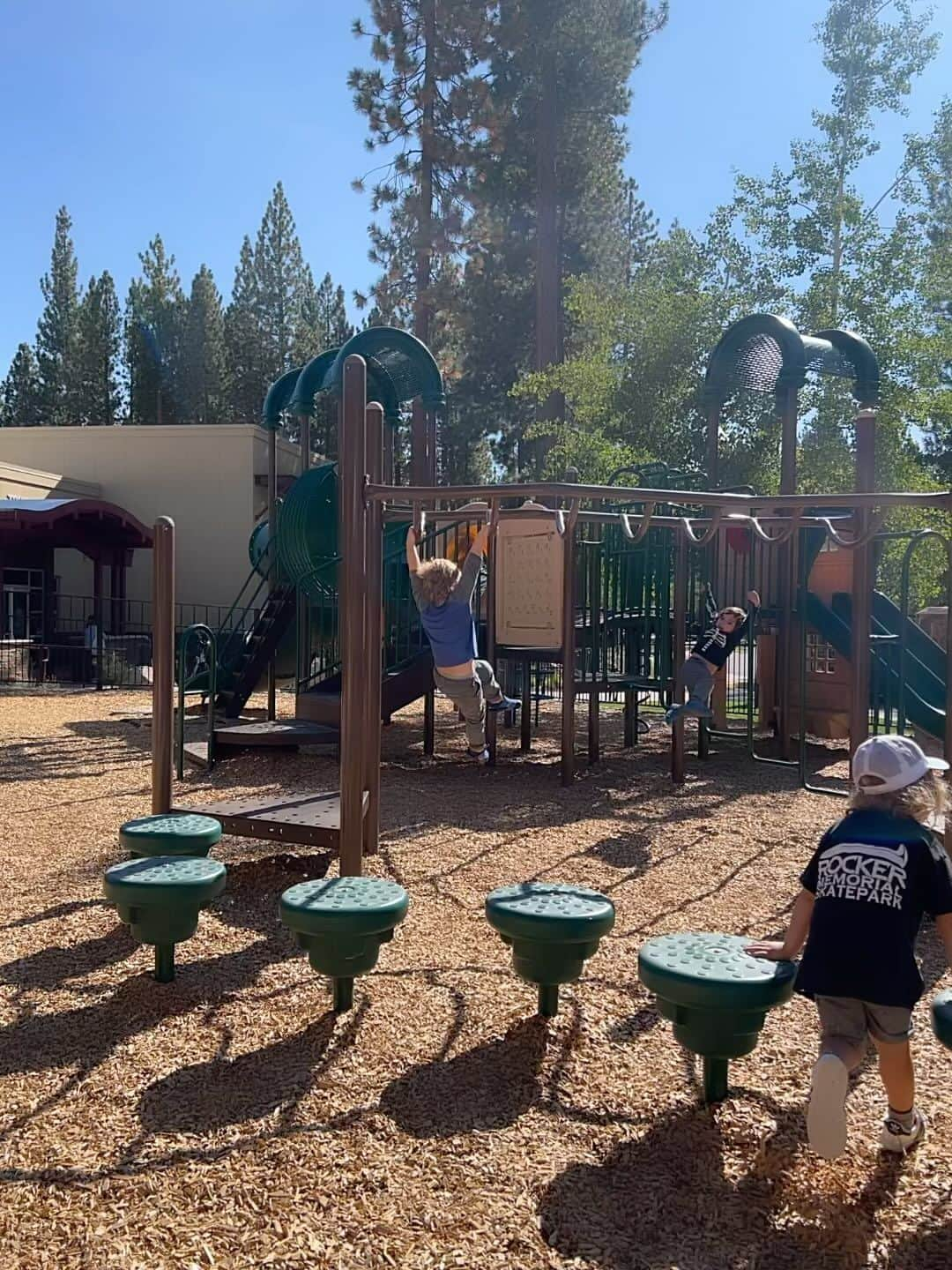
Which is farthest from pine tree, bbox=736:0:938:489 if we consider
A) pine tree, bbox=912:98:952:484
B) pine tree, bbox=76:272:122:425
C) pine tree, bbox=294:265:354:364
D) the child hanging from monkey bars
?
pine tree, bbox=76:272:122:425

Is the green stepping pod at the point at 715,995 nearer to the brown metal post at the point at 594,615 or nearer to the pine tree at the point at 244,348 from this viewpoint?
the brown metal post at the point at 594,615

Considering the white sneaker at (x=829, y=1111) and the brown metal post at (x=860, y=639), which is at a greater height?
the brown metal post at (x=860, y=639)

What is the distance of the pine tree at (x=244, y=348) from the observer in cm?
4656

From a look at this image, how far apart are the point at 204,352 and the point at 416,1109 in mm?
48522

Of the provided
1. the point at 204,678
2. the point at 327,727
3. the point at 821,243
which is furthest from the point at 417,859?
the point at 821,243

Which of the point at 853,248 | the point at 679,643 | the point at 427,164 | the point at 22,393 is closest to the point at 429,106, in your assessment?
the point at 427,164

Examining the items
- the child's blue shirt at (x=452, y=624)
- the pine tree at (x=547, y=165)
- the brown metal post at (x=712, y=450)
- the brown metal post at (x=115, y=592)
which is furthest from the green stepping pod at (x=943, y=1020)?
the brown metal post at (x=115, y=592)

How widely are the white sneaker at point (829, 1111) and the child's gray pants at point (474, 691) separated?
4320mm

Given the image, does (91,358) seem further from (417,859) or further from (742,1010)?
(742,1010)

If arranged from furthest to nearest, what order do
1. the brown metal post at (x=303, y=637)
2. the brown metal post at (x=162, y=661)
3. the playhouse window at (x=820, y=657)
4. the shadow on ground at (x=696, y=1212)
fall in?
the playhouse window at (x=820, y=657) < the brown metal post at (x=303, y=637) < the brown metal post at (x=162, y=661) < the shadow on ground at (x=696, y=1212)

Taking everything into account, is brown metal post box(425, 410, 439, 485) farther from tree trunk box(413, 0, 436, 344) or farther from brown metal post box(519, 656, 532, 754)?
tree trunk box(413, 0, 436, 344)

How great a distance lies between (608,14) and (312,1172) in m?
26.2

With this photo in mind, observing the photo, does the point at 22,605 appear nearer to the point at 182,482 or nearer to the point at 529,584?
the point at 182,482

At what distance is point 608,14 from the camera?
23.2 meters
